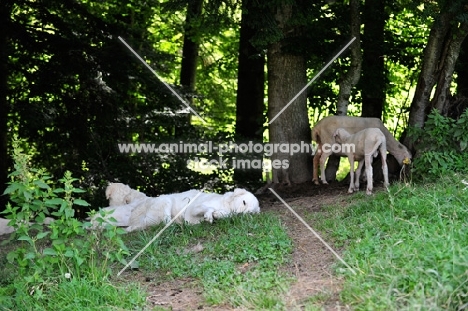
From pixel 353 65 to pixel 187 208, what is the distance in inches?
164

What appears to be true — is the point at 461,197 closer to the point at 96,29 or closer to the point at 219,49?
the point at 96,29

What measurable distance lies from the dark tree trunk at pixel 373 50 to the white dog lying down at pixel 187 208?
448cm

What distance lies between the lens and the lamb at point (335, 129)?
991 centimetres

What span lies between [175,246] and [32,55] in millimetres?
7167

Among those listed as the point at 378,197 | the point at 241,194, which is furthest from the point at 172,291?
the point at 378,197

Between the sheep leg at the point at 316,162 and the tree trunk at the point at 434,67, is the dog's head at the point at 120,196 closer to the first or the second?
the sheep leg at the point at 316,162

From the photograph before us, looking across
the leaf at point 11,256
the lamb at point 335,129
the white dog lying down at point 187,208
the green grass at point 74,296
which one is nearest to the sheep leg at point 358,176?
the lamb at point 335,129

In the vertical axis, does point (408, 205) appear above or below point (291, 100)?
below

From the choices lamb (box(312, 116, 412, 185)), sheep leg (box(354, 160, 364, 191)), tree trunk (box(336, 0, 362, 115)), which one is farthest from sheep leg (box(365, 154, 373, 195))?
tree trunk (box(336, 0, 362, 115))

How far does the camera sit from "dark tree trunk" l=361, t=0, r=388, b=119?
11.8 m

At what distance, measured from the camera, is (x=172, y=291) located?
20.1 feet

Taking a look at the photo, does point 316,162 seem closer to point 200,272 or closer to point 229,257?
point 229,257

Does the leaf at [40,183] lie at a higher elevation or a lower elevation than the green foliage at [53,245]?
higher

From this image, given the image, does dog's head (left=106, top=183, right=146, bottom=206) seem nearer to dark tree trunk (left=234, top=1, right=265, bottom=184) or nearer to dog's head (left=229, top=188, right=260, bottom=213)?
dog's head (left=229, top=188, right=260, bottom=213)
